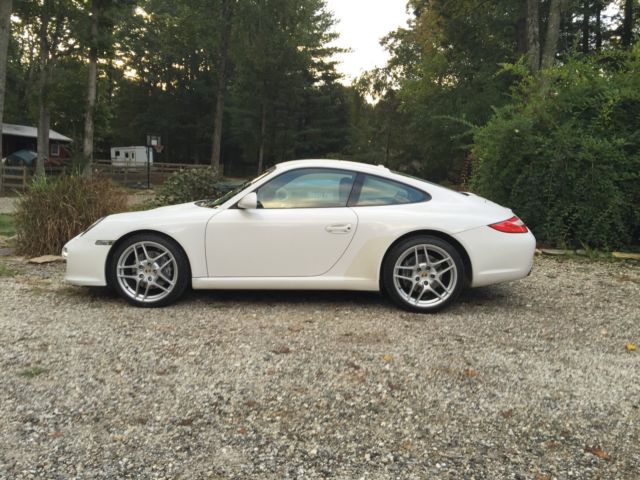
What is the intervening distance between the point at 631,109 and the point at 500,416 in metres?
6.63

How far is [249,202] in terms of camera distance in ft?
14.8

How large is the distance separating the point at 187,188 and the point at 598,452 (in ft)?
29.7

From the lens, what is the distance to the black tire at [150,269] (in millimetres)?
4559

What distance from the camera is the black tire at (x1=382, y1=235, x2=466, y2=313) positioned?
178 inches

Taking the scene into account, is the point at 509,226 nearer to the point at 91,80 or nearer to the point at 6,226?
the point at 6,226

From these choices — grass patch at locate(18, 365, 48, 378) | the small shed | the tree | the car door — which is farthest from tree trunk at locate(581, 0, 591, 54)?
the small shed

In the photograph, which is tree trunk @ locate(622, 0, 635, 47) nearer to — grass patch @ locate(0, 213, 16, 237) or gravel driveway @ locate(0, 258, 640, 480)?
gravel driveway @ locate(0, 258, 640, 480)

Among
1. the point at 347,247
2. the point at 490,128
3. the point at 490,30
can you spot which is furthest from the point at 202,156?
the point at 347,247

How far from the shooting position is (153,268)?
4.60 m

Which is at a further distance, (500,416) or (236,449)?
(500,416)

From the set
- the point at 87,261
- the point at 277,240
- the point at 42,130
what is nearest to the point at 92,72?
the point at 42,130

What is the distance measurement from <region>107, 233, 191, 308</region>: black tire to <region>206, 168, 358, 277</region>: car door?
276 mm

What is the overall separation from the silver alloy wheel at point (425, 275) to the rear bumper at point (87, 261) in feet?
8.29

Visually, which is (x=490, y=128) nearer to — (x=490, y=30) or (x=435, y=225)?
(x=435, y=225)
